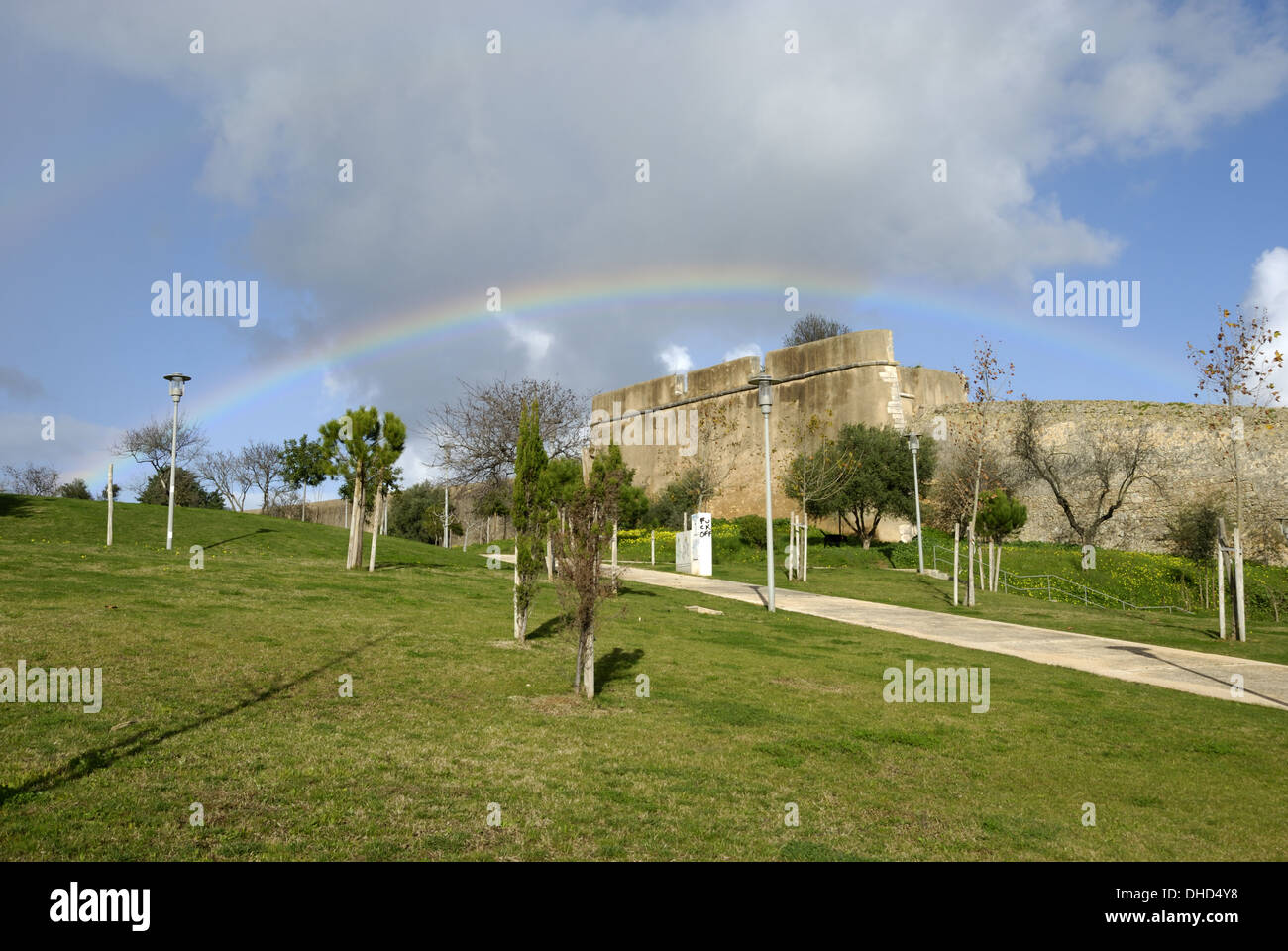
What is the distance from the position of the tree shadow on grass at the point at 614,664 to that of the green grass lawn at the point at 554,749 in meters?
0.06

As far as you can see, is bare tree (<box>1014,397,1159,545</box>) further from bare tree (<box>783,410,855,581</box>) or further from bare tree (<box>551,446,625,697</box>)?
bare tree (<box>551,446,625,697</box>)

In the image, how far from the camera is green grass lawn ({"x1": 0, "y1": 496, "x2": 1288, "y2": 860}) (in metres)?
5.21

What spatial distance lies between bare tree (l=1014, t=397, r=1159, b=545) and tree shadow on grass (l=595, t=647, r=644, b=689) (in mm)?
29484

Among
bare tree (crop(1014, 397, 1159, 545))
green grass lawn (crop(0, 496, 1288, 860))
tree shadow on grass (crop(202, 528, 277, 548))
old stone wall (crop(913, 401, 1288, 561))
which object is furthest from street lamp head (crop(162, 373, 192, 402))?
bare tree (crop(1014, 397, 1159, 545))

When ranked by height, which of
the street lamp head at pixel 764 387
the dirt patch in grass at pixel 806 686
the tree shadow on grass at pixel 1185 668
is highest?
the street lamp head at pixel 764 387

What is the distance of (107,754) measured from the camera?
6102 millimetres

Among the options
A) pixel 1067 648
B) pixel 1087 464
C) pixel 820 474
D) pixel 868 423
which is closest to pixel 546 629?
pixel 1067 648

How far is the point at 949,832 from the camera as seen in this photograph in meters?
5.72

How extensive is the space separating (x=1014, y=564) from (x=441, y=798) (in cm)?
3117

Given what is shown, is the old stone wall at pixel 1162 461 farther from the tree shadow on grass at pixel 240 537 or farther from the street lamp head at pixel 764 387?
the tree shadow on grass at pixel 240 537

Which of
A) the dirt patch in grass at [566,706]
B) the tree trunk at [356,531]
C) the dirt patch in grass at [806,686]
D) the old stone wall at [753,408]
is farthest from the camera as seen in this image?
the old stone wall at [753,408]

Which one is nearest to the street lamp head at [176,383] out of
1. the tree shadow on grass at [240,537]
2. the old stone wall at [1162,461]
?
the tree shadow on grass at [240,537]

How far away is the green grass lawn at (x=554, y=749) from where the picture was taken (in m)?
5.21
